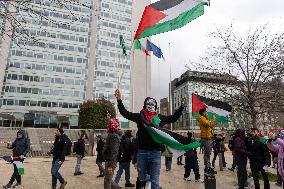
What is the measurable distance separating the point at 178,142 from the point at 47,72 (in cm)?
6309

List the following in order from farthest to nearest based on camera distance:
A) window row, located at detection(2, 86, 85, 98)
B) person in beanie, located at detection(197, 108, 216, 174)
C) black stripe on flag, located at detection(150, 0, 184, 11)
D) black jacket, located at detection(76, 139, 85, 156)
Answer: window row, located at detection(2, 86, 85, 98), black jacket, located at detection(76, 139, 85, 156), person in beanie, located at detection(197, 108, 216, 174), black stripe on flag, located at detection(150, 0, 184, 11)

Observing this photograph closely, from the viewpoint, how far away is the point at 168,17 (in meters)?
9.01

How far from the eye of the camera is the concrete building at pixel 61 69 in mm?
62031

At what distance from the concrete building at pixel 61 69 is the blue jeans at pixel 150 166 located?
53216mm

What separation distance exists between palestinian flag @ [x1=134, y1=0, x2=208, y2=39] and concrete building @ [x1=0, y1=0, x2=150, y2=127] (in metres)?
49.1

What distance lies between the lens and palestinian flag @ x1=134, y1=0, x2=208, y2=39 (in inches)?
351

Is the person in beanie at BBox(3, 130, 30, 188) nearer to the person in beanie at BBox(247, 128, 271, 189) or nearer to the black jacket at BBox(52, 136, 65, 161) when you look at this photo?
the black jacket at BBox(52, 136, 65, 161)

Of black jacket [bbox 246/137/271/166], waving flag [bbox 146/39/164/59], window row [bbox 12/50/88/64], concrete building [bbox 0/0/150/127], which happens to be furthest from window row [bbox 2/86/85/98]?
black jacket [bbox 246/137/271/166]

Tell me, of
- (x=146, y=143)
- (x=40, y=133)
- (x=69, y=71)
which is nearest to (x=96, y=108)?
(x=69, y=71)

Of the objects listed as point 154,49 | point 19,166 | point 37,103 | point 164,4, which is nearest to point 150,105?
point 164,4

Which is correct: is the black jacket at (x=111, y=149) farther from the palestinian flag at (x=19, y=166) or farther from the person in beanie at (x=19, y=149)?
the person in beanie at (x=19, y=149)

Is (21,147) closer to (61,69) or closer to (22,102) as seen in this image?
(22,102)

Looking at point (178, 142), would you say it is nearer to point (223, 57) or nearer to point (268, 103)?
point (268, 103)

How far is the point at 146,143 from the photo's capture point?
5145mm
